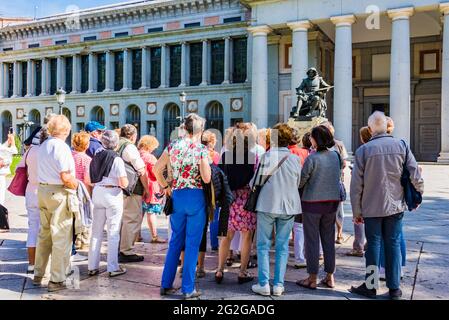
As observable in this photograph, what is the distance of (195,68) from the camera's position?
1603 inches

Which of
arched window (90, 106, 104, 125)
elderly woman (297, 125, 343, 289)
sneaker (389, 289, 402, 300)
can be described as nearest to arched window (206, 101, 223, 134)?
arched window (90, 106, 104, 125)

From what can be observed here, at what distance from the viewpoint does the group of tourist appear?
4840mm

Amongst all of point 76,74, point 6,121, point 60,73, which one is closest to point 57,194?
point 76,74

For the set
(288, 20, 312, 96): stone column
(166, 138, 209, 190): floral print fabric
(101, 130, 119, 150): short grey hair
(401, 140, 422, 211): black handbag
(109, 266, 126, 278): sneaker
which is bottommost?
(109, 266, 126, 278): sneaker

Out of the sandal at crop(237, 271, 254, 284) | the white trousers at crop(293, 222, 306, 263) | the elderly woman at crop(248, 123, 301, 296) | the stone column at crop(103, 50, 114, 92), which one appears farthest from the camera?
the stone column at crop(103, 50, 114, 92)

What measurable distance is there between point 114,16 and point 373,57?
82.2ft

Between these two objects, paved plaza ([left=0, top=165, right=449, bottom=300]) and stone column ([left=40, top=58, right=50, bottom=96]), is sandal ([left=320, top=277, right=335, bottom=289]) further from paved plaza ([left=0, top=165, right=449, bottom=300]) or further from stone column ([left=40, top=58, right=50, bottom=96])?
stone column ([left=40, top=58, right=50, bottom=96])

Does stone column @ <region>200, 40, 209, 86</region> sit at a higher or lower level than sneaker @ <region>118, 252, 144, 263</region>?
higher

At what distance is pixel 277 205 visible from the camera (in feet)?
16.1

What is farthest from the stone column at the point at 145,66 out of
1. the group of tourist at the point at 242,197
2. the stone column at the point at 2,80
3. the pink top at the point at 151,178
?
the group of tourist at the point at 242,197

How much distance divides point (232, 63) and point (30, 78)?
→ 968 inches

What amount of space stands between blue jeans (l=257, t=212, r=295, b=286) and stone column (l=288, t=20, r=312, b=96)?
25.3m

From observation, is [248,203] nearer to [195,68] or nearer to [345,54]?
[345,54]

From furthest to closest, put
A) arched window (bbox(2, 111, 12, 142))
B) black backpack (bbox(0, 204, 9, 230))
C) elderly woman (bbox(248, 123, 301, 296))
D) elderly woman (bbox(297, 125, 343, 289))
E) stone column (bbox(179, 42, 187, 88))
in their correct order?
arched window (bbox(2, 111, 12, 142)) → stone column (bbox(179, 42, 187, 88)) → black backpack (bbox(0, 204, 9, 230)) → elderly woman (bbox(297, 125, 343, 289)) → elderly woman (bbox(248, 123, 301, 296))
